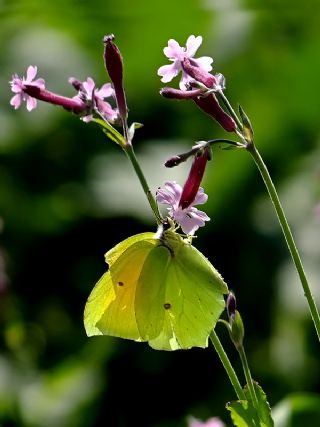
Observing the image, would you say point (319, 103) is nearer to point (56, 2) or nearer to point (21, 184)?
point (21, 184)

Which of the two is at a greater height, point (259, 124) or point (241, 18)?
point (241, 18)

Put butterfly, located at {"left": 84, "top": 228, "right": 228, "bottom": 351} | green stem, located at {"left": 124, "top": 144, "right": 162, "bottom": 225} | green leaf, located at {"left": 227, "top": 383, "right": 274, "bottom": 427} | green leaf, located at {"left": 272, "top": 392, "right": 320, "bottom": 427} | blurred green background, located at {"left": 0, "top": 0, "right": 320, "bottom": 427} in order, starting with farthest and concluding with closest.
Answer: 1. blurred green background, located at {"left": 0, "top": 0, "right": 320, "bottom": 427}
2. green leaf, located at {"left": 272, "top": 392, "right": 320, "bottom": 427}
3. butterfly, located at {"left": 84, "top": 228, "right": 228, "bottom": 351}
4. green leaf, located at {"left": 227, "top": 383, "right": 274, "bottom": 427}
5. green stem, located at {"left": 124, "top": 144, "right": 162, "bottom": 225}

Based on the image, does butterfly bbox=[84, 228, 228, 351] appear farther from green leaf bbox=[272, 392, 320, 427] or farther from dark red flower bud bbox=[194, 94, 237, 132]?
green leaf bbox=[272, 392, 320, 427]

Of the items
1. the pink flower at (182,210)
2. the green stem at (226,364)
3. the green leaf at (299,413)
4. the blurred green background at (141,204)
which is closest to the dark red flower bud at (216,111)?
the pink flower at (182,210)

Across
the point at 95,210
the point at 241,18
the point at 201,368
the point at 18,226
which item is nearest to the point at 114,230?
the point at 95,210

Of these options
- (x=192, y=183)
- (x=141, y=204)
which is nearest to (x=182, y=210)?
(x=192, y=183)

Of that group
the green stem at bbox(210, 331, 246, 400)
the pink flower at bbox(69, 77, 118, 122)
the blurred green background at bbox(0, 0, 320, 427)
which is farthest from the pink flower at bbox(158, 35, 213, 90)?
the blurred green background at bbox(0, 0, 320, 427)
